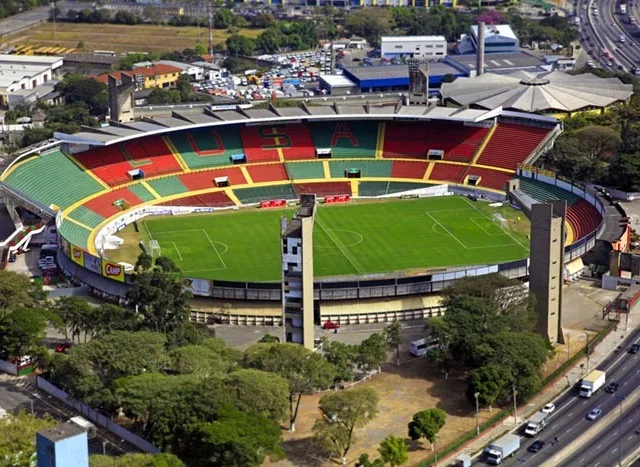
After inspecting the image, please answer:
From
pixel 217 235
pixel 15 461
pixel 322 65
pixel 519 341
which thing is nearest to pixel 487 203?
pixel 217 235

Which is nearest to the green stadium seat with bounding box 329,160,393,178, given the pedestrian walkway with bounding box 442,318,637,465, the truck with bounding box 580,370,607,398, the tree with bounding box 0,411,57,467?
the pedestrian walkway with bounding box 442,318,637,465

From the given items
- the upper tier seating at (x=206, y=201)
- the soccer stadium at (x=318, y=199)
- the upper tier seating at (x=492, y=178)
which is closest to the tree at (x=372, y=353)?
the soccer stadium at (x=318, y=199)

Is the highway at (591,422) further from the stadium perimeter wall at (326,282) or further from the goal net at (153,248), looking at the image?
the goal net at (153,248)

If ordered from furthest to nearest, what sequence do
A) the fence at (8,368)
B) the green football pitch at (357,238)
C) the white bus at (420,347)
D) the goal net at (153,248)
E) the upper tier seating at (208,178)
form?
the upper tier seating at (208,178)
the goal net at (153,248)
the green football pitch at (357,238)
the white bus at (420,347)
the fence at (8,368)

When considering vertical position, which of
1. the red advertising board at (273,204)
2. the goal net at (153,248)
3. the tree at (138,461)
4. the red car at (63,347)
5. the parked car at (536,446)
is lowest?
the red advertising board at (273,204)

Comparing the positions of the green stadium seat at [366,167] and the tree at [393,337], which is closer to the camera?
the tree at [393,337]

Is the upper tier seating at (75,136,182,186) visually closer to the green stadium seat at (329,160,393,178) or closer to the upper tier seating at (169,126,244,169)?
the upper tier seating at (169,126,244,169)
